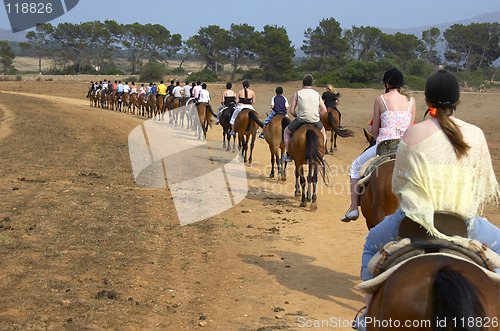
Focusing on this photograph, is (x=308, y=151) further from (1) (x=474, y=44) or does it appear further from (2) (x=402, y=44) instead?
(1) (x=474, y=44)

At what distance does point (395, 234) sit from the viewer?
348 cm

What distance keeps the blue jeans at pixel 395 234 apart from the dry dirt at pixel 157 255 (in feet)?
6.55

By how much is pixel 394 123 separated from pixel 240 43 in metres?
67.6

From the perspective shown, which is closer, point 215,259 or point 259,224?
point 215,259

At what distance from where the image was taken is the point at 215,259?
25.0 feet

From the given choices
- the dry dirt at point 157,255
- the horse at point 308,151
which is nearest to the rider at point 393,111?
the dry dirt at point 157,255

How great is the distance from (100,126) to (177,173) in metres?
10.3

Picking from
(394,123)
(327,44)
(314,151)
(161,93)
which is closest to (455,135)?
(394,123)

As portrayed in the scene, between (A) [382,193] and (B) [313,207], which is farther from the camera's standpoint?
(B) [313,207]

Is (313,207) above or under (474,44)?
under

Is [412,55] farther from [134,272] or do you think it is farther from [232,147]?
[134,272]

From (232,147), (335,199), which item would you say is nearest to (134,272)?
(335,199)

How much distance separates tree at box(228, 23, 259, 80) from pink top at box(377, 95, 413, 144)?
65399 millimetres

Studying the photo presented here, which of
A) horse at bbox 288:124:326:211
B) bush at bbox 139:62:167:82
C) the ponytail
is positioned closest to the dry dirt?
horse at bbox 288:124:326:211
